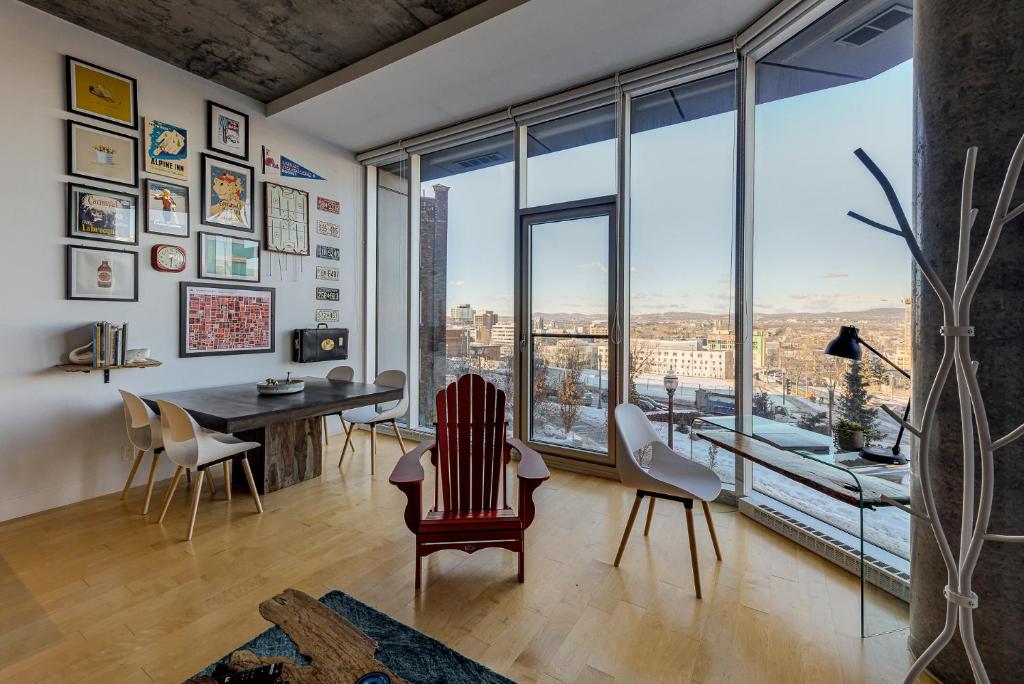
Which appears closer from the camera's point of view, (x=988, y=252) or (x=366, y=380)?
(x=988, y=252)

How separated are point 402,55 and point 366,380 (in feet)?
11.3

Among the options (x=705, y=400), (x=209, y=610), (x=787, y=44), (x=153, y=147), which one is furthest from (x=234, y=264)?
(x=787, y=44)

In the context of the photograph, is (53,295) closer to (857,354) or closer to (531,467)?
(531,467)

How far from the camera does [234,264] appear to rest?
407 centimetres

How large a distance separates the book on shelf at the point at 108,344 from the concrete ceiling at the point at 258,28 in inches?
85.7

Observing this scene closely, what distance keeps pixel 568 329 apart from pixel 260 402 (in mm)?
2504

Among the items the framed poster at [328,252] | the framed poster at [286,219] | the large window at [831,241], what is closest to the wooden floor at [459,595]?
the large window at [831,241]

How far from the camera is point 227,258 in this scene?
13.2ft

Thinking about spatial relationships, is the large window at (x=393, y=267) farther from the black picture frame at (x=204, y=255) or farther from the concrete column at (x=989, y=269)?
the concrete column at (x=989, y=269)

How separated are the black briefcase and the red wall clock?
3.86 ft

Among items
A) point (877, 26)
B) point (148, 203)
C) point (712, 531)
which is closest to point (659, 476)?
point (712, 531)

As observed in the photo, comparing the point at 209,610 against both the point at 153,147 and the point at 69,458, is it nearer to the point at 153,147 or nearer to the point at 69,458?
the point at 69,458

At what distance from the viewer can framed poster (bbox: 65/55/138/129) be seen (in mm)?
3113

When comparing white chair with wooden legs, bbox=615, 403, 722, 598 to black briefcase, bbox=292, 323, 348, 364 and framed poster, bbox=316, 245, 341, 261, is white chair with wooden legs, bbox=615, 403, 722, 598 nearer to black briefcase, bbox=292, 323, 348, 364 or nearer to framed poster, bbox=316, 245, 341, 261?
black briefcase, bbox=292, 323, 348, 364
